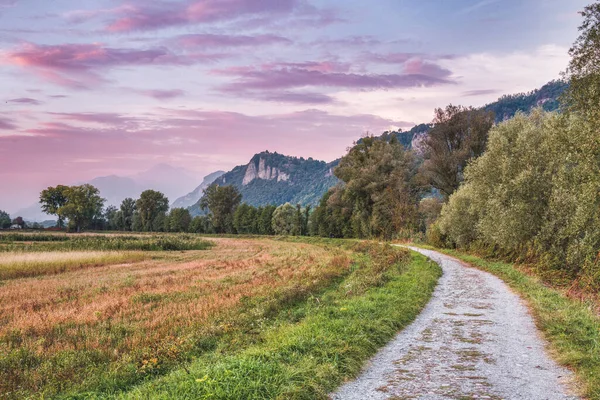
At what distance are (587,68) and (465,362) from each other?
15.2 meters

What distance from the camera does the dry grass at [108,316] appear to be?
1083 cm

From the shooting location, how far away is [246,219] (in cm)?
12738

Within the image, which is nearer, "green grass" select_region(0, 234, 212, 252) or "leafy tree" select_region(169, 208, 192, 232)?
"green grass" select_region(0, 234, 212, 252)

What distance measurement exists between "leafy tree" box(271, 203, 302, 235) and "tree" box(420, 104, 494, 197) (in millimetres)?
54307

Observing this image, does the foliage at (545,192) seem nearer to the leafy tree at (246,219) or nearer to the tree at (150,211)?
the leafy tree at (246,219)

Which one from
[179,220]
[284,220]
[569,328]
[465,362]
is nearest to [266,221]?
[284,220]

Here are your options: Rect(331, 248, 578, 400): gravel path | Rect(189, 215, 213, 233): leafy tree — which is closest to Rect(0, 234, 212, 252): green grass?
Rect(331, 248, 578, 400): gravel path

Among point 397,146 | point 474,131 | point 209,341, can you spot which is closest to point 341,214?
point 397,146

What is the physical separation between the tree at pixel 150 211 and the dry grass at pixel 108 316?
12790 centimetres

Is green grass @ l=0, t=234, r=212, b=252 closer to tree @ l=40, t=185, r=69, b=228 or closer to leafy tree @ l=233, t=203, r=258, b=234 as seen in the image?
leafy tree @ l=233, t=203, r=258, b=234

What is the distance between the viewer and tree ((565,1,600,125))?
16.7 m

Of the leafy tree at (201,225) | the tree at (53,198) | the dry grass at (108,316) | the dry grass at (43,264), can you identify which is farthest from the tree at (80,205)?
the dry grass at (108,316)

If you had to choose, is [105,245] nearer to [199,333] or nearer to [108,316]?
[108,316]

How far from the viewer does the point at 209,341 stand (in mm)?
12266
